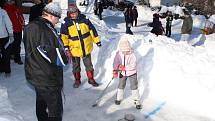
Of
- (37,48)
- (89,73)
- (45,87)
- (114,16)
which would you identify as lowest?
(114,16)

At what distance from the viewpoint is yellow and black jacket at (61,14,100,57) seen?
8281 mm

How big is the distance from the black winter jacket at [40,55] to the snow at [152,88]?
2.22 metres

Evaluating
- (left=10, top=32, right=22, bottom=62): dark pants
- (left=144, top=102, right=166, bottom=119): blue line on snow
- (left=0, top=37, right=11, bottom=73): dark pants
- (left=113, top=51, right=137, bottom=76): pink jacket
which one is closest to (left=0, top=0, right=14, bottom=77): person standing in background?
(left=0, top=37, right=11, bottom=73): dark pants

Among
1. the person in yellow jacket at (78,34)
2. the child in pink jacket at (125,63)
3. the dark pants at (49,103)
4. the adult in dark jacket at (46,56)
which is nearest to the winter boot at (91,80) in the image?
the person in yellow jacket at (78,34)

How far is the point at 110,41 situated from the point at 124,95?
2.78 m

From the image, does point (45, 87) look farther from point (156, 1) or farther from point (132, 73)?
point (156, 1)

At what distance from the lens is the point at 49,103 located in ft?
16.9

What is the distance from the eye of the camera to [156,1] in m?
44.6

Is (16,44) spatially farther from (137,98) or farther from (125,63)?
(137,98)

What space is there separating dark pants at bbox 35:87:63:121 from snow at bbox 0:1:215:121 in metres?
1.82

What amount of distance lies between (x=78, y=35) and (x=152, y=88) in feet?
6.65

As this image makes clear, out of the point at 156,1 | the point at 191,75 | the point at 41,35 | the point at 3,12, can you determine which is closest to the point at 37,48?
the point at 41,35

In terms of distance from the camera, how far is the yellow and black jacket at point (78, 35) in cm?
828

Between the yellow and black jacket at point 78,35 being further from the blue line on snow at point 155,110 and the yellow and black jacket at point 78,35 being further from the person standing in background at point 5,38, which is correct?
the blue line on snow at point 155,110
